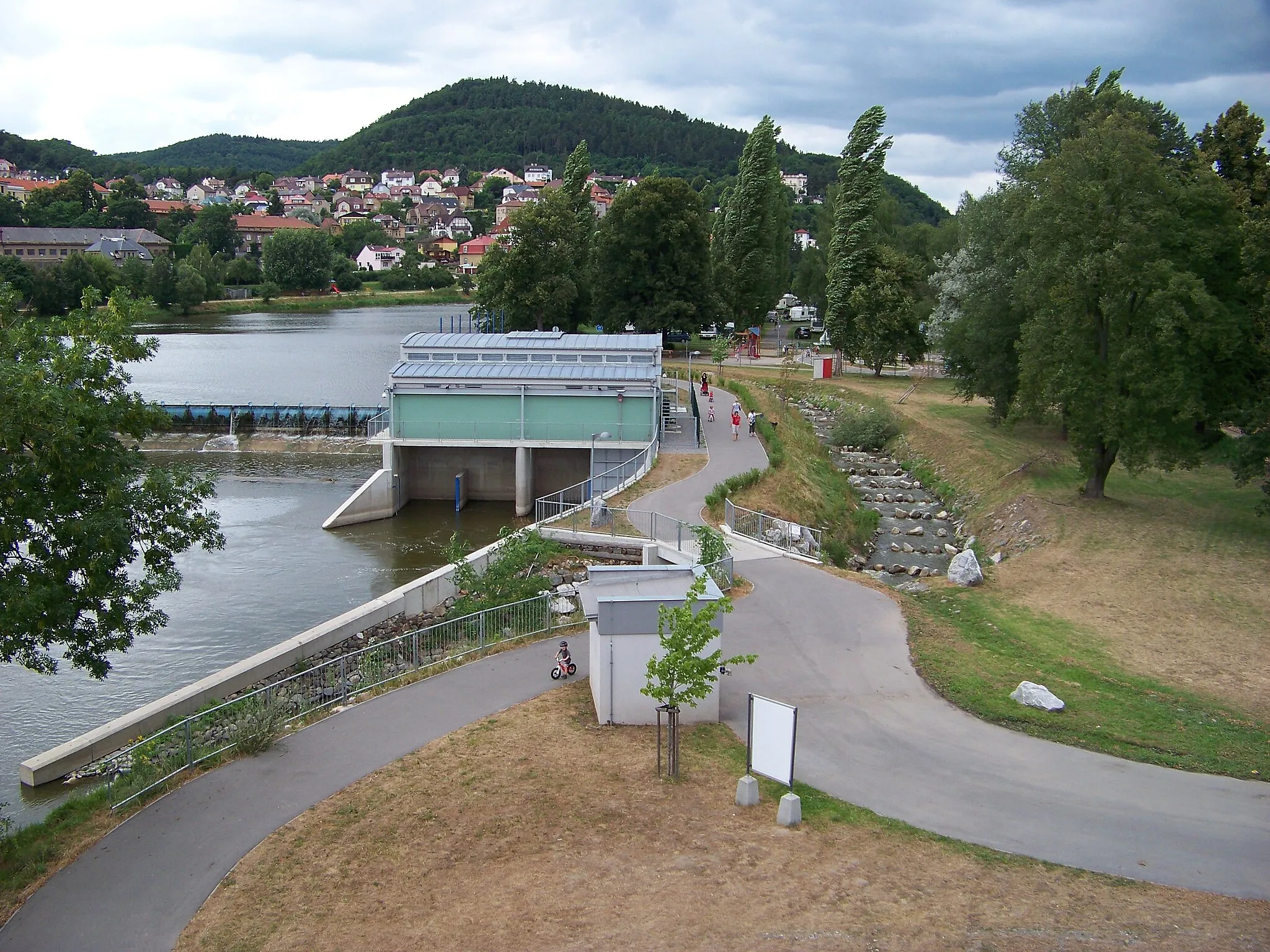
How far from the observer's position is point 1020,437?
131 ft

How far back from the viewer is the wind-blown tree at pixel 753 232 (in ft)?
214

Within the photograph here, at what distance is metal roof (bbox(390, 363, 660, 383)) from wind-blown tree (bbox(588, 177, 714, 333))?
2198 cm

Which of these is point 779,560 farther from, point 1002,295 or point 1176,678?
point 1002,295

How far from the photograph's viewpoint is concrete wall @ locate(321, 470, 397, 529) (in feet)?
110

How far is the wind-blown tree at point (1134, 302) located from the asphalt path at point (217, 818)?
18.0 metres

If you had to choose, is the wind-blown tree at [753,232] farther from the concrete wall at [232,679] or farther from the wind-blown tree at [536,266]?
the concrete wall at [232,679]

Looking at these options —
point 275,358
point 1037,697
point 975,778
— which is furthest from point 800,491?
point 275,358

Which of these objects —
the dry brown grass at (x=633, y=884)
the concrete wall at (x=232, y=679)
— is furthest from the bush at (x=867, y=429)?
the dry brown grass at (x=633, y=884)

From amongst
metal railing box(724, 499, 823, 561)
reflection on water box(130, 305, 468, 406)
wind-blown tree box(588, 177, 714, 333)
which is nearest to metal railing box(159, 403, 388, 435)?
reflection on water box(130, 305, 468, 406)

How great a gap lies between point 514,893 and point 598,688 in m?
4.52

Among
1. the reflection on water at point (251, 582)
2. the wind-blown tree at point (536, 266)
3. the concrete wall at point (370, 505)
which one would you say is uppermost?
the wind-blown tree at point (536, 266)

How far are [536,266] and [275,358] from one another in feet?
88.0

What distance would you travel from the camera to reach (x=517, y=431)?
35156 mm

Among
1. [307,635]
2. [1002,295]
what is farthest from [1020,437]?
[307,635]
